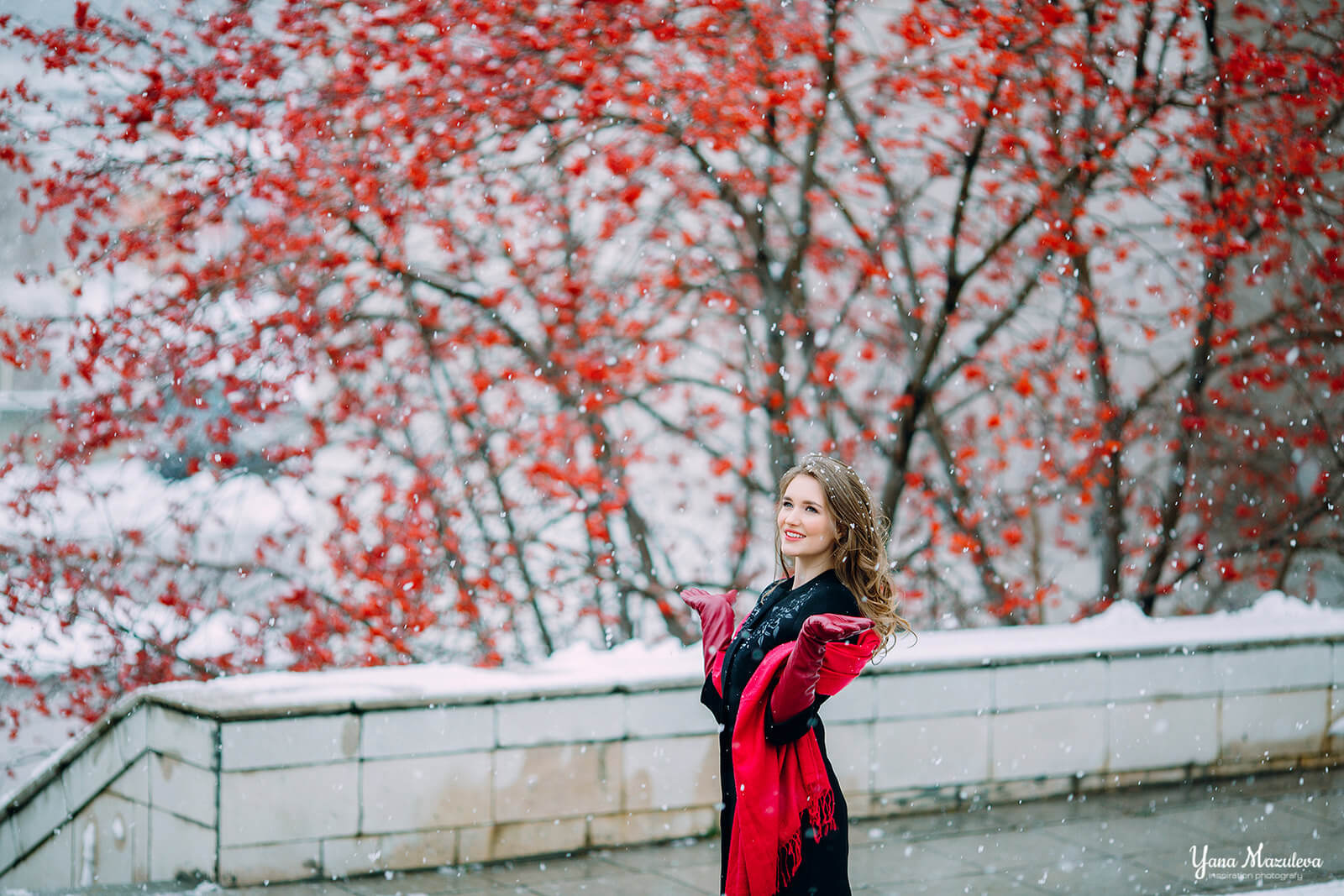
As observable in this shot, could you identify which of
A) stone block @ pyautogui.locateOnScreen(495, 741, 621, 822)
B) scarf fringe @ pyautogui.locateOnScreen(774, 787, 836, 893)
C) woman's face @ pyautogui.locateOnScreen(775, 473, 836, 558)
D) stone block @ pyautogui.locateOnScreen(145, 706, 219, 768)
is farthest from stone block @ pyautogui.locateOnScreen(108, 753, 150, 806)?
woman's face @ pyautogui.locateOnScreen(775, 473, 836, 558)

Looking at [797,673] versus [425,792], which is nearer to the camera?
[797,673]

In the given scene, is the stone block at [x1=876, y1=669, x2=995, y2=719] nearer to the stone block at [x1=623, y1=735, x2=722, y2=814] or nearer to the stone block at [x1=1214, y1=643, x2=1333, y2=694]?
the stone block at [x1=623, y1=735, x2=722, y2=814]

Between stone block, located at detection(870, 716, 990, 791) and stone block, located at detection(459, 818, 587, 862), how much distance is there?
4.94 feet

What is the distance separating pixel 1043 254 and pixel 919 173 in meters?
2.24

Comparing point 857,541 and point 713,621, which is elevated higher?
point 857,541

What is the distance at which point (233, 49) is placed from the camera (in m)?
6.88

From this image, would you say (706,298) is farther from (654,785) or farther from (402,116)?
(654,785)

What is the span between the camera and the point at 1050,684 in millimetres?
5820

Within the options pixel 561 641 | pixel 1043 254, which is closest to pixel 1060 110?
pixel 1043 254

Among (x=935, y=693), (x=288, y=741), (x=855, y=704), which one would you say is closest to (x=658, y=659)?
(x=855, y=704)

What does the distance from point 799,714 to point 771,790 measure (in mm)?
245

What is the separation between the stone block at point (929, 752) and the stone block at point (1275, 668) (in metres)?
1.46

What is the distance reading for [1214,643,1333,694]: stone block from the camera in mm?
6129

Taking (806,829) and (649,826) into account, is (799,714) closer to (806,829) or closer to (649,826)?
(806,829)
